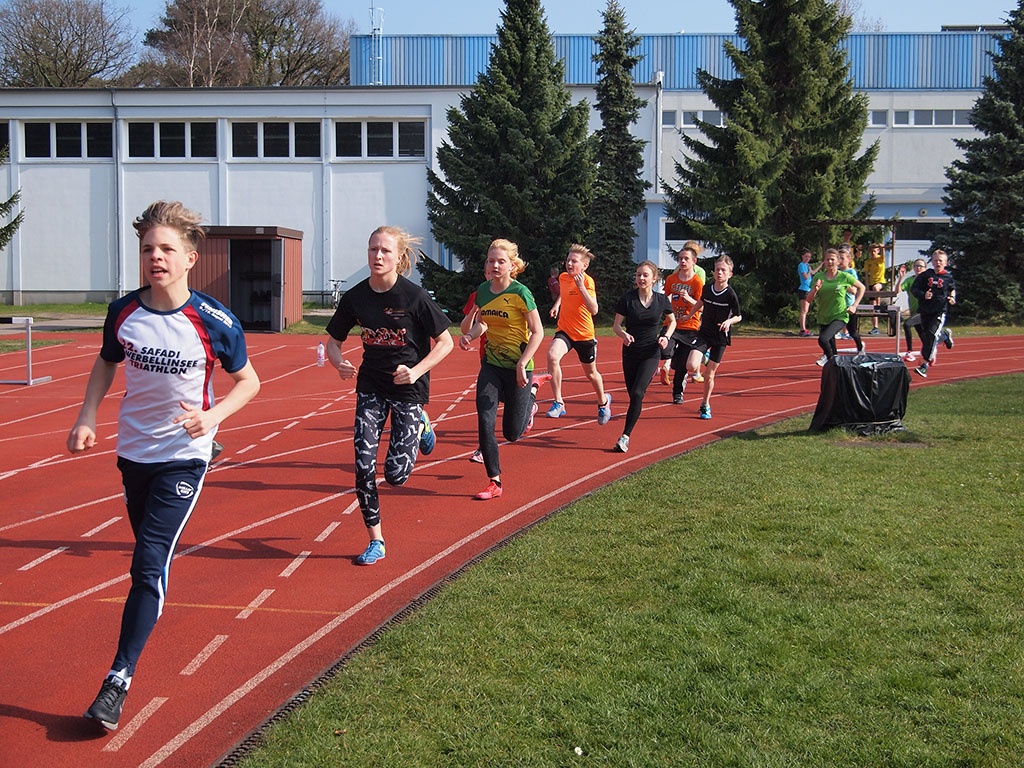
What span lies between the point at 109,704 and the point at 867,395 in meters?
9.16

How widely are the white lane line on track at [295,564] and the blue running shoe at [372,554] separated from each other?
1.23ft

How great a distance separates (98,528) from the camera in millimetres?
8258

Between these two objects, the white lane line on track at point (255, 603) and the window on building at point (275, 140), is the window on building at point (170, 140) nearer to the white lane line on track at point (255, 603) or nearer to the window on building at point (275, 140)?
the window on building at point (275, 140)

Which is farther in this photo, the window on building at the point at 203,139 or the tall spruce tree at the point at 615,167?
the window on building at the point at 203,139

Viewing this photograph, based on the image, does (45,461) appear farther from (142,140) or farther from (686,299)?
(142,140)

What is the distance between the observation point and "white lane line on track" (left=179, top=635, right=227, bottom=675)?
535cm

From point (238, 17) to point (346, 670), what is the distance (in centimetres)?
5576

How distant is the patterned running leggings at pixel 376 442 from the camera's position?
6977mm

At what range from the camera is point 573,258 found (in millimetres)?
12703

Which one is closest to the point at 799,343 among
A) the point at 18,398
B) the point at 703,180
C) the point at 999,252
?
the point at 703,180

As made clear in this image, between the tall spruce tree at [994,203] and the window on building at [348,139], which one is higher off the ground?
the window on building at [348,139]

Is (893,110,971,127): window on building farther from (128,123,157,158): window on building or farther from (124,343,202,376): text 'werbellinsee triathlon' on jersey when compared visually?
(124,343,202,376): text 'werbellinsee triathlon' on jersey

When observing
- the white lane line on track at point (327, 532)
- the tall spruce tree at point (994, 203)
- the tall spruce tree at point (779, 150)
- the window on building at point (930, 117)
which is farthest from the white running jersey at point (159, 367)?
the window on building at point (930, 117)

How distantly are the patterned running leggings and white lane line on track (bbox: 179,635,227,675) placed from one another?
1.47 meters
